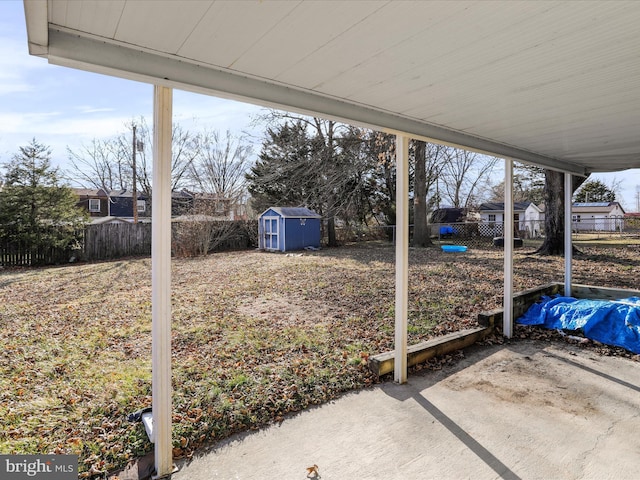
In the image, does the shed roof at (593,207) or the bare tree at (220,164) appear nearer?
the bare tree at (220,164)

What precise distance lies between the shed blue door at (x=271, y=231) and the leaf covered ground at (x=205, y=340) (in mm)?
5036

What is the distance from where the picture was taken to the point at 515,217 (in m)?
23.5

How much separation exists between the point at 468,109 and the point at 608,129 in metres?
1.57

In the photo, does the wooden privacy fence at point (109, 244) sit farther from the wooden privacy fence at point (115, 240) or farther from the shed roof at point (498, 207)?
the shed roof at point (498, 207)

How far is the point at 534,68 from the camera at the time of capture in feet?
6.17

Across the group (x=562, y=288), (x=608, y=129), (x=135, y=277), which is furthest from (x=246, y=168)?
(x=608, y=129)

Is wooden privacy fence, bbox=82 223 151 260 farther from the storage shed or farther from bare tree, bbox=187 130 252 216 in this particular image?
bare tree, bbox=187 130 252 216

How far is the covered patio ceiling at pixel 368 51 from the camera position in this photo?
4.37 feet

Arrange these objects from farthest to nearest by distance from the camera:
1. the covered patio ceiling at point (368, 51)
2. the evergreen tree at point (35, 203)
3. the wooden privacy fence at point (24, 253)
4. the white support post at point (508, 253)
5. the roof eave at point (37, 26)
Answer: the evergreen tree at point (35, 203)
the wooden privacy fence at point (24, 253)
the white support post at point (508, 253)
the covered patio ceiling at point (368, 51)
the roof eave at point (37, 26)

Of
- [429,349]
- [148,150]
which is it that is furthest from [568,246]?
[148,150]

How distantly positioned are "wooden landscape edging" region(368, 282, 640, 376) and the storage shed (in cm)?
945

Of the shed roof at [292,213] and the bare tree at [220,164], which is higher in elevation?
the bare tree at [220,164]

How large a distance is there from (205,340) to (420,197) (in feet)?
35.7

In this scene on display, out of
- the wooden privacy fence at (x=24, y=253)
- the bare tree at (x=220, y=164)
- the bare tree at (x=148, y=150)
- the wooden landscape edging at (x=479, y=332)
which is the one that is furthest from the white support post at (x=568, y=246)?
the bare tree at (x=148, y=150)
